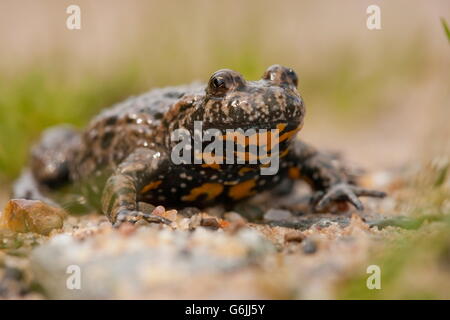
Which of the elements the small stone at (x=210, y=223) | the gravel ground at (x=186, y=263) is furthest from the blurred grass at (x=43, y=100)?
the small stone at (x=210, y=223)

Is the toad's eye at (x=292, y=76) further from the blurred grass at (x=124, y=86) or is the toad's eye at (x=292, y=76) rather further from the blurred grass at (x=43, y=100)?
the blurred grass at (x=43, y=100)

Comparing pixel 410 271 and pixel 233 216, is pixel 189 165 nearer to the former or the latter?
pixel 233 216

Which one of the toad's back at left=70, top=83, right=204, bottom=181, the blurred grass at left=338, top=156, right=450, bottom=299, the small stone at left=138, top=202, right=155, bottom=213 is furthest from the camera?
the toad's back at left=70, top=83, right=204, bottom=181

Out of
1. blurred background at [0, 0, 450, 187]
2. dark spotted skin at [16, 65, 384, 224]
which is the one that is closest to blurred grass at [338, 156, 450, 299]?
dark spotted skin at [16, 65, 384, 224]

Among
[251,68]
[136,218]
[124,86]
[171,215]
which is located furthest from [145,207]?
[124,86]

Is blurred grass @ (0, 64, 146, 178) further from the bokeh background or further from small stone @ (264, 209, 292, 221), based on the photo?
small stone @ (264, 209, 292, 221)

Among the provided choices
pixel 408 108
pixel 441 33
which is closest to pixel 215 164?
pixel 408 108
